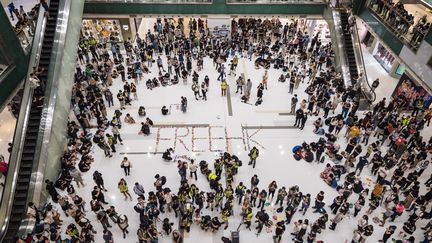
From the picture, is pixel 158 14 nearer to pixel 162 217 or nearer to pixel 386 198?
pixel 162 217

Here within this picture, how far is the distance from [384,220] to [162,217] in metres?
8.53

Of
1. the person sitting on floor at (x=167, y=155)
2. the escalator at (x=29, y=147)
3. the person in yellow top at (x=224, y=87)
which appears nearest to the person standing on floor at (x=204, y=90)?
the person in yellow top at (x=224, y=87)

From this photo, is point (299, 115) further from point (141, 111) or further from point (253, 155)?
point (141, 111)

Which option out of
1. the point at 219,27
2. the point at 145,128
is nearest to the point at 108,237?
the point at 145,128

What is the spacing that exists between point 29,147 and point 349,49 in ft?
59.2

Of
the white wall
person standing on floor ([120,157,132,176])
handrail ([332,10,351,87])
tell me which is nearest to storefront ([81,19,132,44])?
person standing on floor ([120,157,132,176])

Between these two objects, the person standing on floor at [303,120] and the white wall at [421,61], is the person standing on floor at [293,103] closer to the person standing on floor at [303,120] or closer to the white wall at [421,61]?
the person standing on floor at [303,120]

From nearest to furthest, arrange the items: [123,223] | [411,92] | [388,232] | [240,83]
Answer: [388,232] < [123,223] < [411,92] < [240,83]

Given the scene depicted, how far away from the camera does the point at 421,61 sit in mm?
15242

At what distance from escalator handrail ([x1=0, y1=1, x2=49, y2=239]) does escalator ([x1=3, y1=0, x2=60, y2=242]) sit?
0.25 m

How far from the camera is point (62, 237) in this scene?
1183 cm

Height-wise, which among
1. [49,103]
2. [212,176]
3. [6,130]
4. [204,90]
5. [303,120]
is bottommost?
[6,130]

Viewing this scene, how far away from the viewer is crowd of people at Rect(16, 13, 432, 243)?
11.7 meters

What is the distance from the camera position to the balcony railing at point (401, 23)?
15.5m
